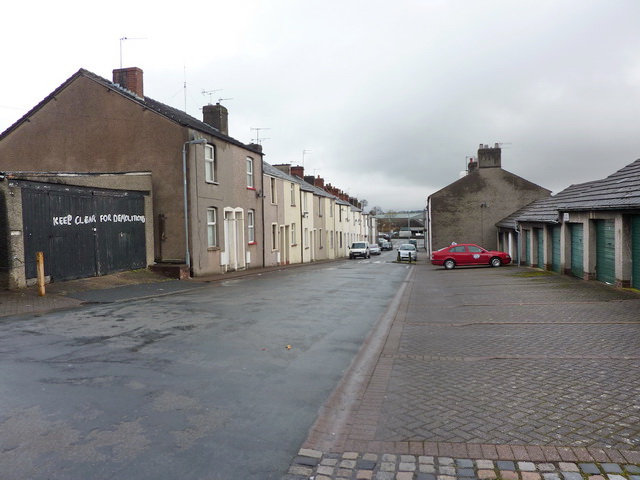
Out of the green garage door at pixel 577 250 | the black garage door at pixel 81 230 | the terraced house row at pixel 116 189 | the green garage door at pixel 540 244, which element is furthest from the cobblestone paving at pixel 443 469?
the green garage door at pixel 540 244

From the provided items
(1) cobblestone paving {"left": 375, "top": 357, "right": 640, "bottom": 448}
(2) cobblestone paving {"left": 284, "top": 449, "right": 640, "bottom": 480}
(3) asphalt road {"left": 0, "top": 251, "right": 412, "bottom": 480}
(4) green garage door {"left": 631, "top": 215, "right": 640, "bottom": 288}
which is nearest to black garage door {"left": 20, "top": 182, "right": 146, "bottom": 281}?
(3) asphalt road {"left": 0, "top": 251, "right": 412, "bottom": 480}

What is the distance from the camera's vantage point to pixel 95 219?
16094 mm

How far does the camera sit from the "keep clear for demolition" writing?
47.8 feet

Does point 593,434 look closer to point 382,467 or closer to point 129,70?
point 382,467

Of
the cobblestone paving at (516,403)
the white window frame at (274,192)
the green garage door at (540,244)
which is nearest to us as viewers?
the cobblestone paving at (516,403)

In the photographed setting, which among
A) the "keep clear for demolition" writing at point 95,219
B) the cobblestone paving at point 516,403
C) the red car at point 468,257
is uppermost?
the "keep clear for demolition" writing at point 95,219

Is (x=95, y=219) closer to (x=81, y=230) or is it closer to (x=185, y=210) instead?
(x=81, y=230)

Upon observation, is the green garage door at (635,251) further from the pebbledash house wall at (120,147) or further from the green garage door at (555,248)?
the pebbledash house wall at (120,147)

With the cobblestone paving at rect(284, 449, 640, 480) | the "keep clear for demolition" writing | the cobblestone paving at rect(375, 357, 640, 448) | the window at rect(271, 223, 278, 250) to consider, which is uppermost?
the "keep clear for demolition" writing

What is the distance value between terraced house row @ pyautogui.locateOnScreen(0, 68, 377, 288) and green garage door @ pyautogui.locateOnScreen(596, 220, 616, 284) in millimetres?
14365

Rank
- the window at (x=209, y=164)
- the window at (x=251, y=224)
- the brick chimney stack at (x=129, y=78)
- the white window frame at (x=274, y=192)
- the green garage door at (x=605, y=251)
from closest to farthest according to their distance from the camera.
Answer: the green garage door at (x=605, y=251) → the brick chimney stack at (x=129, y=78) → the window at (x=209, y=164) → the window at (x=251, y=224) → the white window frame at (x=274, y=192)

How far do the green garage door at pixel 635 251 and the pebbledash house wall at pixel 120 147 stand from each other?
15348 millimetres

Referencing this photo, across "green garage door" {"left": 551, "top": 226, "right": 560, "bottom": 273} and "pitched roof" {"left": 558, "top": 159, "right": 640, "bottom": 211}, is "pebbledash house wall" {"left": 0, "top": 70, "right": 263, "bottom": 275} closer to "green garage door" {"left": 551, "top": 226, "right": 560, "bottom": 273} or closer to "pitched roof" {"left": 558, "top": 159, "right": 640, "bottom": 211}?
"pitched roof" {"left": 558, "top": 159, "right": 640, "bottom": 211}

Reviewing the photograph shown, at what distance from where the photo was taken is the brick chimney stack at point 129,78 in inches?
810
